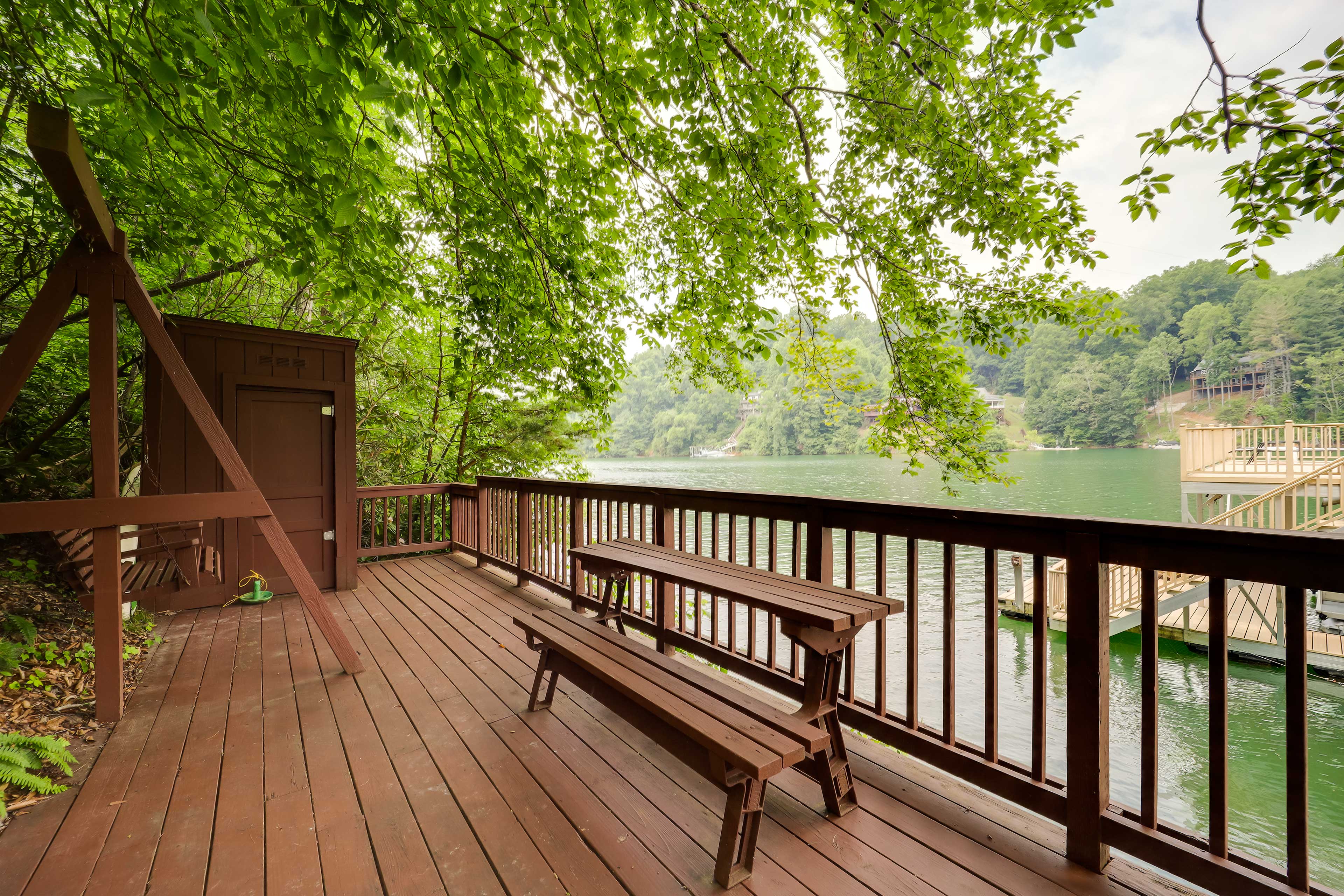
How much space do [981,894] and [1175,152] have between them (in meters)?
3.31

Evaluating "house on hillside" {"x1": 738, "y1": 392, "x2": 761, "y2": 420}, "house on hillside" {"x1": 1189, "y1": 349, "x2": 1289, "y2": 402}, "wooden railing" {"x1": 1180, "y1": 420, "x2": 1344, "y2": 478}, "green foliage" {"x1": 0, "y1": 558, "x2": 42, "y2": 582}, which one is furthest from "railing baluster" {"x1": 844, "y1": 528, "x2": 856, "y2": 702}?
"house on hillside" {"x1": 1189, "y1": 349, "x2": 1289, "y2": 402}

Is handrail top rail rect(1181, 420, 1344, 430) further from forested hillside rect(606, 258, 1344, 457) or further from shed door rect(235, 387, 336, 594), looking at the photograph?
shed door rect(235, 387, 336, 594)

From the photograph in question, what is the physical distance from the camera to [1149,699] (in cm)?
139

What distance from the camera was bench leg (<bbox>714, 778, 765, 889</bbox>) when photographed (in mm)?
1398

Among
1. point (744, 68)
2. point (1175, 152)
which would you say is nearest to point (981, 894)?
point (1175, 152)

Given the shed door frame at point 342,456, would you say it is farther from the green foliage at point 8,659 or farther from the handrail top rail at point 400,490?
the green foliage at point 8,659

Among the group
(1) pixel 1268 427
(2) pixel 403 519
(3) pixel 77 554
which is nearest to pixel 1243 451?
(1) pixel 1268 427

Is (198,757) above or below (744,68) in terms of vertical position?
below

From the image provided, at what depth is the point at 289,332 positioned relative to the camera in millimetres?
4246

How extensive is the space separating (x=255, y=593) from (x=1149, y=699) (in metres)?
5.53

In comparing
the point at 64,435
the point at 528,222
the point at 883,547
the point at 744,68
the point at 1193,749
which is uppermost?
the point at 744,68

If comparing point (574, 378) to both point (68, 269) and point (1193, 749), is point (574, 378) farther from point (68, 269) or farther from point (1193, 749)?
point (1193, 749)

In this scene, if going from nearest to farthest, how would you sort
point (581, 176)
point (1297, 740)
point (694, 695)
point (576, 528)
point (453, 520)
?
point (1297, 740) → point (694, 695) → point (576, 528) → point (581, 176) → point (453, 520)

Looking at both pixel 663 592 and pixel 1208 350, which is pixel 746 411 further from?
pixel 663 592
